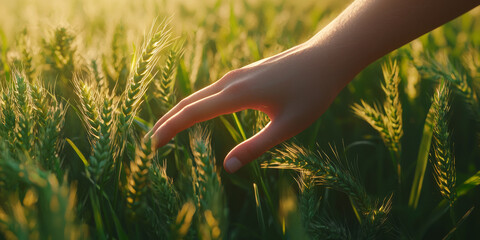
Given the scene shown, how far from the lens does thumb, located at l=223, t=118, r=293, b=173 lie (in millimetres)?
963

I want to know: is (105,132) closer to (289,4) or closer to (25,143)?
(25,143)

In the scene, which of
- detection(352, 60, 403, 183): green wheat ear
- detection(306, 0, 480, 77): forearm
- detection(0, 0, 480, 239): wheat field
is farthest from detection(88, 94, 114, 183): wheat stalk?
detection(352, 60, 403, 183): green wheat ear

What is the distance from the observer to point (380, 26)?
3.18ft

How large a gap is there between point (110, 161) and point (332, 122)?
3.10 feet

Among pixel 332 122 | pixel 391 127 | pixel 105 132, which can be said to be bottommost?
pixel 391 127

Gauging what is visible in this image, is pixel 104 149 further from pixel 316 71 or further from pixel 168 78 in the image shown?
pixel 316 71

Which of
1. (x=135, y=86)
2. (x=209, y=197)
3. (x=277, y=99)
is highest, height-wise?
(x=135, y=86)

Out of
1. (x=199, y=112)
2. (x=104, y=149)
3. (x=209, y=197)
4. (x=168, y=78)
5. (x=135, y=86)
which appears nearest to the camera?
(x=209, y=197)

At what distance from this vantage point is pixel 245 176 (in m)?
1.37

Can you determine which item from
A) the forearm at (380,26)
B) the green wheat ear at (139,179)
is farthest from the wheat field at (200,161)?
the forearm at (380,26)

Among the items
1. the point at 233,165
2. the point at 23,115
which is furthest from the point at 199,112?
the point at 23,115

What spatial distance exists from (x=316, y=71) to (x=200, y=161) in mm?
429

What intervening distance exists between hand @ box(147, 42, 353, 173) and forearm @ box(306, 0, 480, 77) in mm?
40

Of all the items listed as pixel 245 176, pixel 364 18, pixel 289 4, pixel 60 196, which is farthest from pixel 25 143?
pixel 289 4
